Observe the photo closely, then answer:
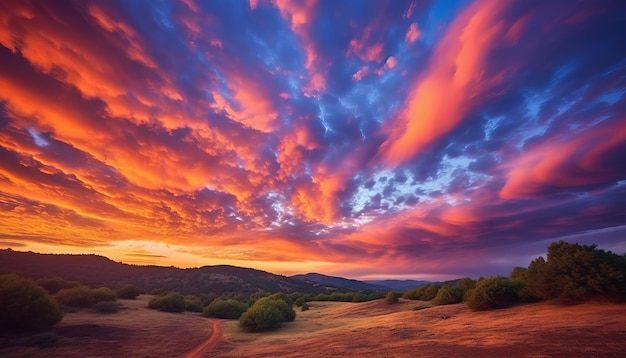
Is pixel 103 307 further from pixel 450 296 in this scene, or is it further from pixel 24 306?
pixel 450 296

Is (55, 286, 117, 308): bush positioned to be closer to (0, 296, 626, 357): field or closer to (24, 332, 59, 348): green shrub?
(0, 296, 626, 357): field

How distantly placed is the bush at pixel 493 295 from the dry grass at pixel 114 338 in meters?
17.1

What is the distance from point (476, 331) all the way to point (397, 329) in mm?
4623

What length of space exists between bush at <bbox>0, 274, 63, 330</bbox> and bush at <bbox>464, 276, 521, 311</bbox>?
25549 millimetres

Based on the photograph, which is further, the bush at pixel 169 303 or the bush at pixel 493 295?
the bush at pixel 169 303

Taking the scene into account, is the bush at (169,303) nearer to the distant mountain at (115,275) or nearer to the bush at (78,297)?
the bush at (78,297)

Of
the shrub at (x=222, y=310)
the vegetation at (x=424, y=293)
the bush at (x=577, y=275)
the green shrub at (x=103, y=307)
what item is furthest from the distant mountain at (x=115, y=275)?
the bush at (x=577, y=275)

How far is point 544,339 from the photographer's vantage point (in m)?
9.02

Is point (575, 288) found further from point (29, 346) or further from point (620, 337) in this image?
point (29, 346)

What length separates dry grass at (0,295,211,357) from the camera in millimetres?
13980

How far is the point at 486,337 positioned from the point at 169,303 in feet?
117

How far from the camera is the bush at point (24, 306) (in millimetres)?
15852

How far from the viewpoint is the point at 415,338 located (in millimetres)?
12852

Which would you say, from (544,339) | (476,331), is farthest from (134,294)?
(544,339)
